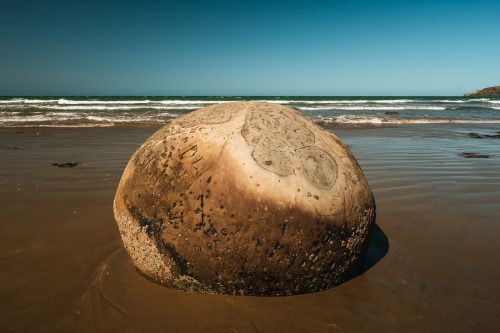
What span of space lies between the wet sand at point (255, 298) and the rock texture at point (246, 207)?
15 cm

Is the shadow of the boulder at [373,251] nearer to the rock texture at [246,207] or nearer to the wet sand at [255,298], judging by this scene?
the wet sand at [255,298]

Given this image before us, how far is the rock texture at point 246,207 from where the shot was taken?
205 centimetres

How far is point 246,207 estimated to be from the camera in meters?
2.03

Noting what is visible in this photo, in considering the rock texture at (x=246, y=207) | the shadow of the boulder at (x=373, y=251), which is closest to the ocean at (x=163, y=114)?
the shadow of the boulder at (x=373, y=251)

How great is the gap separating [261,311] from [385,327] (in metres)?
0.74

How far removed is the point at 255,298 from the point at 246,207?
64 centimetres

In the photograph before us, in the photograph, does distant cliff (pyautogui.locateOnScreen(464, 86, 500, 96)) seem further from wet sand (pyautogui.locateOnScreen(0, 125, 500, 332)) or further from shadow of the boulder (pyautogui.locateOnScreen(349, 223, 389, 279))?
shadow of the boulder (pyautogui.locateOnScreen(349, 223, 389, 279))

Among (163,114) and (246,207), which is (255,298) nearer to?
(246,207)

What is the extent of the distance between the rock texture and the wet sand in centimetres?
15

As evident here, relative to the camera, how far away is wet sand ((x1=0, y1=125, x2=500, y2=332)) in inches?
80.4

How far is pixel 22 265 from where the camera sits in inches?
107

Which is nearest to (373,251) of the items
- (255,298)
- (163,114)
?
(255,298)

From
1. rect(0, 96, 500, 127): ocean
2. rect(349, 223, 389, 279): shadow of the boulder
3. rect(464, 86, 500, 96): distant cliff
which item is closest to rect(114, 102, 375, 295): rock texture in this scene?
rect(349, 223, 389, 279): shadow of the boulder

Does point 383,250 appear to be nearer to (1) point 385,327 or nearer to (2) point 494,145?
(1) point 385,327
